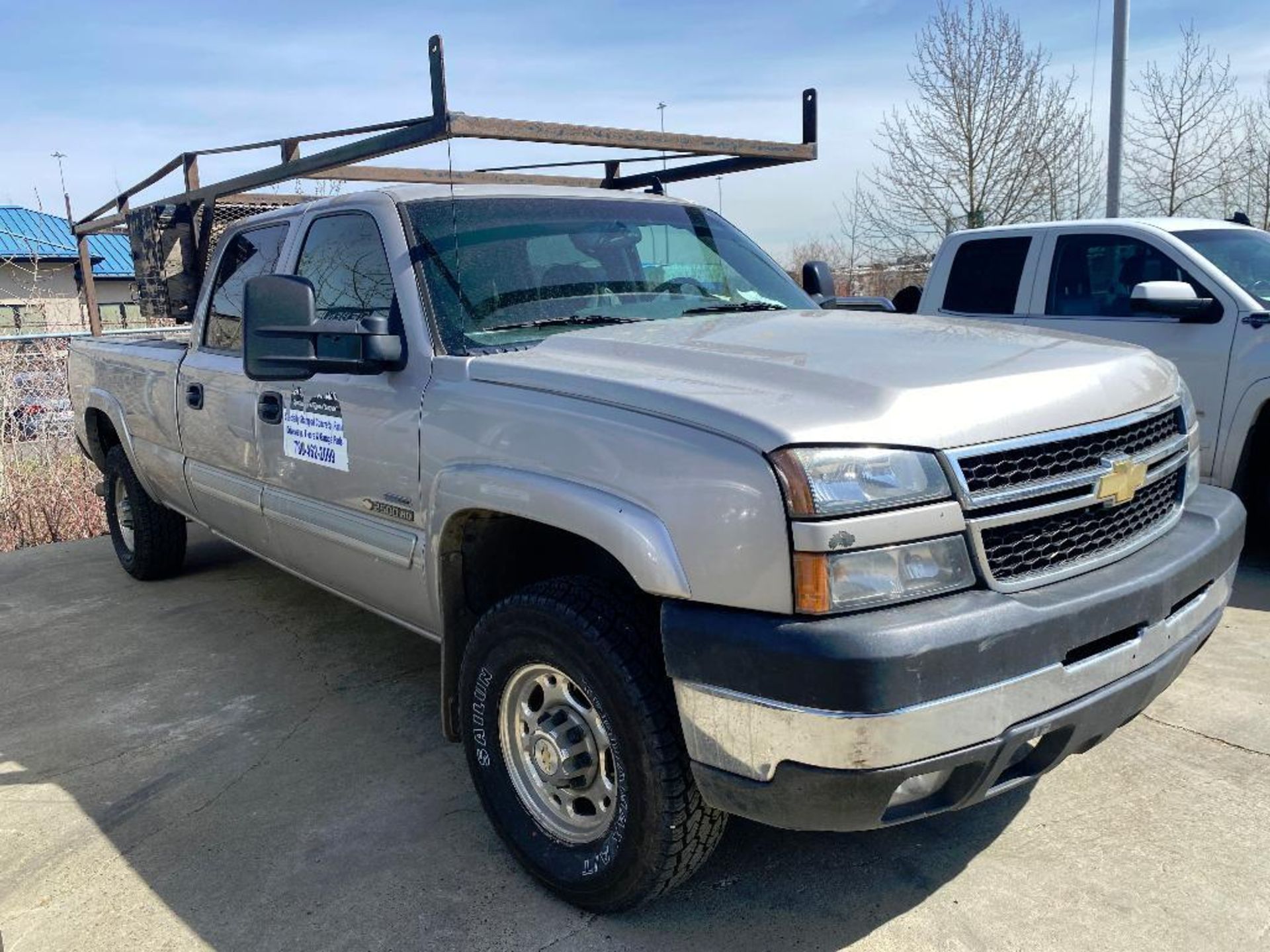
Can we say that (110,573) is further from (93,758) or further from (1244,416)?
(1244,416)

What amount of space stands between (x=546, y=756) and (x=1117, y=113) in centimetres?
1052

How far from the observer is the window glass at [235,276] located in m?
4.25

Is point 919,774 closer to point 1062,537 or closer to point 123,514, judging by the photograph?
point 1062,537

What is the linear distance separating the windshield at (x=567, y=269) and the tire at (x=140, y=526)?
3.28 metres

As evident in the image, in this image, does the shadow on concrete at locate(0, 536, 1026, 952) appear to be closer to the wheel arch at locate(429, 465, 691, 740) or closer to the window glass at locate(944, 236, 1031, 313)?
the wheel arch at locate(429, 465, 691, 740)

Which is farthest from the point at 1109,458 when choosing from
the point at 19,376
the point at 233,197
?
the point at 19,376

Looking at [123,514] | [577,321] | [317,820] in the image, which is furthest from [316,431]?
[123,514]

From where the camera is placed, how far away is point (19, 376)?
9.02 metres

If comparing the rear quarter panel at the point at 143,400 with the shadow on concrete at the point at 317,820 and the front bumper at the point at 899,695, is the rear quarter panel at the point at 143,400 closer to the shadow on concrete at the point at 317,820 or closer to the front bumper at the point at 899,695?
the shadow on concrete at the point at 317,820

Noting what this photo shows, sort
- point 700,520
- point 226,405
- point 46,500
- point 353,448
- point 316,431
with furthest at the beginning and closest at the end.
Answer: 1. point 46,500
2. point 226,405
3. point 316,431
4. point 353,448
5. point 700,520

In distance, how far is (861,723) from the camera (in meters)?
1.97

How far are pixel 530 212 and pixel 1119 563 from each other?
2.19m

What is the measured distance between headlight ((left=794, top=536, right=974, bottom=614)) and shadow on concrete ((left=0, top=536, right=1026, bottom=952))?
991 millimetres

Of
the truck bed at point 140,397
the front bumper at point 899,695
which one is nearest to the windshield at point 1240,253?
the front bumper at point 899,695
